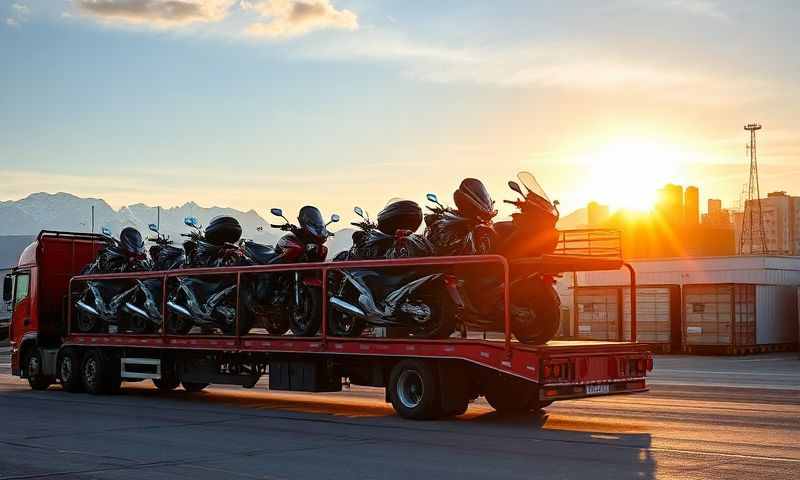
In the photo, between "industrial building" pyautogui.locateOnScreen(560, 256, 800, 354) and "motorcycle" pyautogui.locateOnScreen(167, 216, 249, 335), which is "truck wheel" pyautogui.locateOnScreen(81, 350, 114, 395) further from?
"industrial building" pyautogui.locateOnScreen(560, 256, 800, 354)

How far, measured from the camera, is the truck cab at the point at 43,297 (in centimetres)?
2375

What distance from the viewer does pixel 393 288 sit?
53.9 feet

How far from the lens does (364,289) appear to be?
16.7m

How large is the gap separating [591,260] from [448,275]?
216 centimetres

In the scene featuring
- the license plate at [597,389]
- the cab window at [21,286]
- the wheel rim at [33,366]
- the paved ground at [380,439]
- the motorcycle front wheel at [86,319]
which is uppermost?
the cab window at [21,286]

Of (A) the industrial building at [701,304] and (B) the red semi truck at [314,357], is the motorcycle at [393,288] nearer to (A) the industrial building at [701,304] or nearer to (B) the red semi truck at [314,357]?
(B) the red semi truck at [314,357]

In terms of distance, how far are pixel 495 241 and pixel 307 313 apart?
376 cm

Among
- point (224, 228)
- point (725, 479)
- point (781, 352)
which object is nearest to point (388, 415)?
point (224, 228)

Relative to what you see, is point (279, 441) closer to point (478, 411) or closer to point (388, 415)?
point (388, 415)

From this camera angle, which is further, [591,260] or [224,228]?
[224,228]

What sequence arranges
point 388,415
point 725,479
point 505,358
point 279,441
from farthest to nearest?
point 388,415
point 505,358
point 279,441
point 725,479

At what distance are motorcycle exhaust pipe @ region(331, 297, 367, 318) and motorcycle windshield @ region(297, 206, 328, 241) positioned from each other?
6.24 feet

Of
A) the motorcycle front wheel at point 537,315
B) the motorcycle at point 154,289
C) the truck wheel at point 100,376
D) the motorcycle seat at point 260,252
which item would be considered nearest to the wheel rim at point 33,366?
the truck wheel at point 100,376

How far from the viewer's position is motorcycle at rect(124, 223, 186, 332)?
21.2 m
